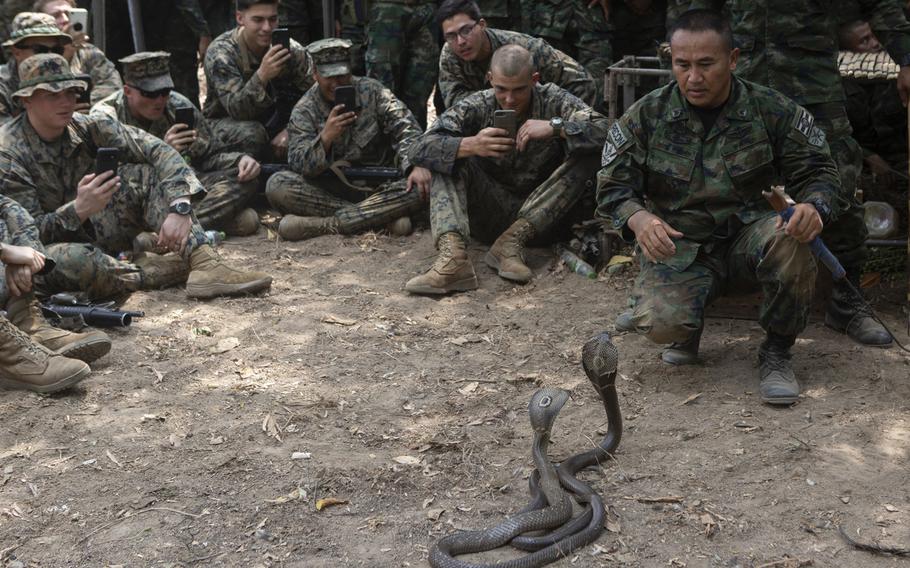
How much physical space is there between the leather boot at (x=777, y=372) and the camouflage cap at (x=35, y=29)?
189 inches

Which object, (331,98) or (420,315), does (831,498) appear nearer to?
(420,315)

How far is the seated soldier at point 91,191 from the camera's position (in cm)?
580

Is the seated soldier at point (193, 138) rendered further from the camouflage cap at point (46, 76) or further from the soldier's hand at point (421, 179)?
the soldier's hand at point (421, 179)

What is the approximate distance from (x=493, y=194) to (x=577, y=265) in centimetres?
77

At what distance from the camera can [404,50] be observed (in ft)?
26.1

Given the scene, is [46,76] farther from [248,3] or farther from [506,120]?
[506,120]

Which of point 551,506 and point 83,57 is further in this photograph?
point 83,57

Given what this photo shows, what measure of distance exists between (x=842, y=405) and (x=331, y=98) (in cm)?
432

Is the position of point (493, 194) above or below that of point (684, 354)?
above

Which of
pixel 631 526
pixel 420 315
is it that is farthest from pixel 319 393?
pixel 631 526

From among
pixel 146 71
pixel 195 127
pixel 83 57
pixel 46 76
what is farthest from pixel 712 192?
pixel 83 57

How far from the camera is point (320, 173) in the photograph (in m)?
7.47

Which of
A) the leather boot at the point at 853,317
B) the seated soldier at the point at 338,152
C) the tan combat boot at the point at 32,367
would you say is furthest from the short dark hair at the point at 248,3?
the leather boot at the point at 853,317

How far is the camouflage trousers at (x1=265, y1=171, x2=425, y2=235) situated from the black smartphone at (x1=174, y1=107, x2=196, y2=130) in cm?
69
